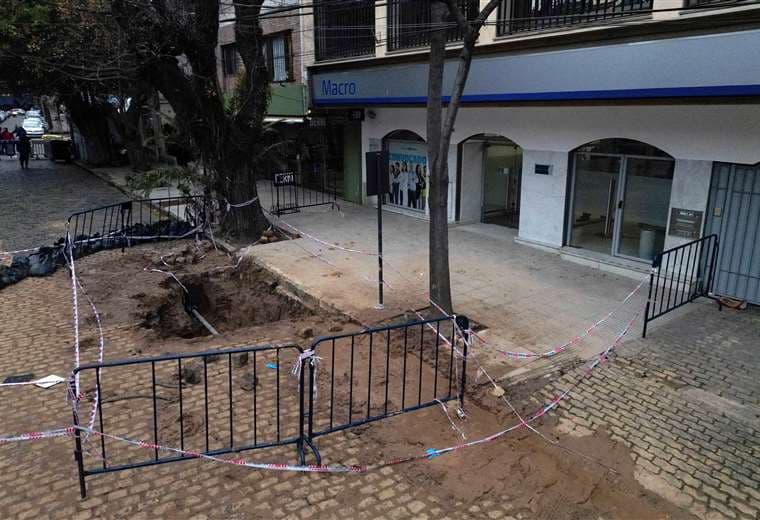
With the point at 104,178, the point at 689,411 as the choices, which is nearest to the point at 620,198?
the point at 689,411

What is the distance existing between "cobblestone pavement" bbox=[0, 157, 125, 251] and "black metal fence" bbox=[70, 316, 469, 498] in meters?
8.73

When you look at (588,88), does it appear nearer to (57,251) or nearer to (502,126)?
(502,126)

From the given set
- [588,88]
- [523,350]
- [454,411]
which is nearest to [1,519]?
[454,411]

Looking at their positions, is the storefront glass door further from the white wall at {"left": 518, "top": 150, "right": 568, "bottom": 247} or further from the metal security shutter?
the metal security shutter

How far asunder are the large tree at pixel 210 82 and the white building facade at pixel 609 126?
3037 mm

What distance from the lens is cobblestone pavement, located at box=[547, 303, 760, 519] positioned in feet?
16.0

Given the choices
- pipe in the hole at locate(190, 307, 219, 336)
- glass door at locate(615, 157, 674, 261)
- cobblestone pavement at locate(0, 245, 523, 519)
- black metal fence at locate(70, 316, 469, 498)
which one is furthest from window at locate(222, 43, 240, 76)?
cobblestone pavement at locate(0, 245, 523, 519)

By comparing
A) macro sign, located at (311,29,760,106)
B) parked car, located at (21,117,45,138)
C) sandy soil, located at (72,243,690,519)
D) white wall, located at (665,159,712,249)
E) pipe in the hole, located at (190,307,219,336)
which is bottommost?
pipe in the hole, located at (190,307,219,336)

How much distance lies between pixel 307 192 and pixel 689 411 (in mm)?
15629

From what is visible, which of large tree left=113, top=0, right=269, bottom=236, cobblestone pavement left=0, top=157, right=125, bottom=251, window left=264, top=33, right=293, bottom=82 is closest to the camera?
large tree left=113, top=0, right=269, bottom=236

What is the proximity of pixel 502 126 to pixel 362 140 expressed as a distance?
5.67m

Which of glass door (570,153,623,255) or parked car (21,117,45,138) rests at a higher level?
parked car (21,117,45,138)

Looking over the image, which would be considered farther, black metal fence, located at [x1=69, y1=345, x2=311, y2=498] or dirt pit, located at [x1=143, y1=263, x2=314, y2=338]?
dirt pit, located at [x1=143, y1=263, x2=314, y2=338]

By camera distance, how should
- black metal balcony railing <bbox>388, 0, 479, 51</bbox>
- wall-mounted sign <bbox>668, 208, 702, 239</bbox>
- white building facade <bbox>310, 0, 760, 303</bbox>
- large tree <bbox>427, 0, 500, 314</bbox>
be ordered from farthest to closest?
black metal balcony railing <bbox>388, 0, 479, 51</bbox>, wall-mounted sign <bbox>668, 208, 702, 239</bbox>, white building facade <bbox>310, 0, 760, 303</bbox>, large tree <bbox>427, 0, 500, 314</bbox>
